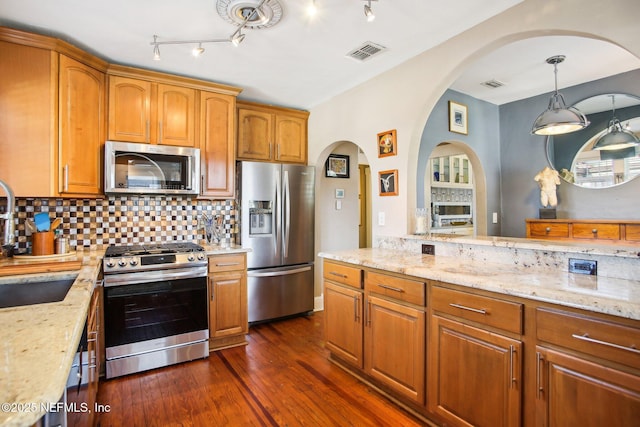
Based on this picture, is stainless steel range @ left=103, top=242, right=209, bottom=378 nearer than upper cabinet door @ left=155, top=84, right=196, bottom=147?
Yes

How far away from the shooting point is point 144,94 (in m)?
2.96

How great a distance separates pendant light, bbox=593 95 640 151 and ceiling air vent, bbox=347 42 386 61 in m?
2.60

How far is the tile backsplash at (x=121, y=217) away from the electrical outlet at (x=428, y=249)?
2.03 m

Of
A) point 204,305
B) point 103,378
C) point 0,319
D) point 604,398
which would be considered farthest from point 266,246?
point 604,398

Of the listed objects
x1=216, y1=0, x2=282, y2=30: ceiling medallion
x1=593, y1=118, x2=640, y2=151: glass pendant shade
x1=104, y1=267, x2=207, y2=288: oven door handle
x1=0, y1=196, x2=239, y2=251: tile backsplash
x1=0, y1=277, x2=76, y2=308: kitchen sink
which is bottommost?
x1=104, y1=267, x2=207, y2=288: oven door handle

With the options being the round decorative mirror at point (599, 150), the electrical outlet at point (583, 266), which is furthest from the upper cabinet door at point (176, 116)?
the round decorative mirror at point (599, 150)

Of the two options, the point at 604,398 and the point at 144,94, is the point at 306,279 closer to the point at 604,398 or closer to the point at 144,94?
the point at 144,94

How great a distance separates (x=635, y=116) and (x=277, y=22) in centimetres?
353

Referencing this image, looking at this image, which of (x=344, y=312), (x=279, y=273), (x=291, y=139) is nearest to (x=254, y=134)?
(x=291, y=139)

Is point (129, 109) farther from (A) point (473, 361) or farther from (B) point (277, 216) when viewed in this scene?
(A) point (473, 361)

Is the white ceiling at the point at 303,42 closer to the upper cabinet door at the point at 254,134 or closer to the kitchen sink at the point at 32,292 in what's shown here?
the upper cabinet door at the point at 254,134

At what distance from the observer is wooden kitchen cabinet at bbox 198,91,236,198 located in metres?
3.23

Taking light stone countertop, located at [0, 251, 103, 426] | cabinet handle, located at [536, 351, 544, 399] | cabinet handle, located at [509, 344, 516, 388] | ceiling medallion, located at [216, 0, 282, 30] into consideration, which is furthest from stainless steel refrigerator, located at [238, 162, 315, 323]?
cabinet handle, located at [536, 351, 544, 399]

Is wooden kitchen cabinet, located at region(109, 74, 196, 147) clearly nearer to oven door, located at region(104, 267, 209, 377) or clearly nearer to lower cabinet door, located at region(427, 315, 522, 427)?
oven door, located at region(104, 267, 209, 377)
